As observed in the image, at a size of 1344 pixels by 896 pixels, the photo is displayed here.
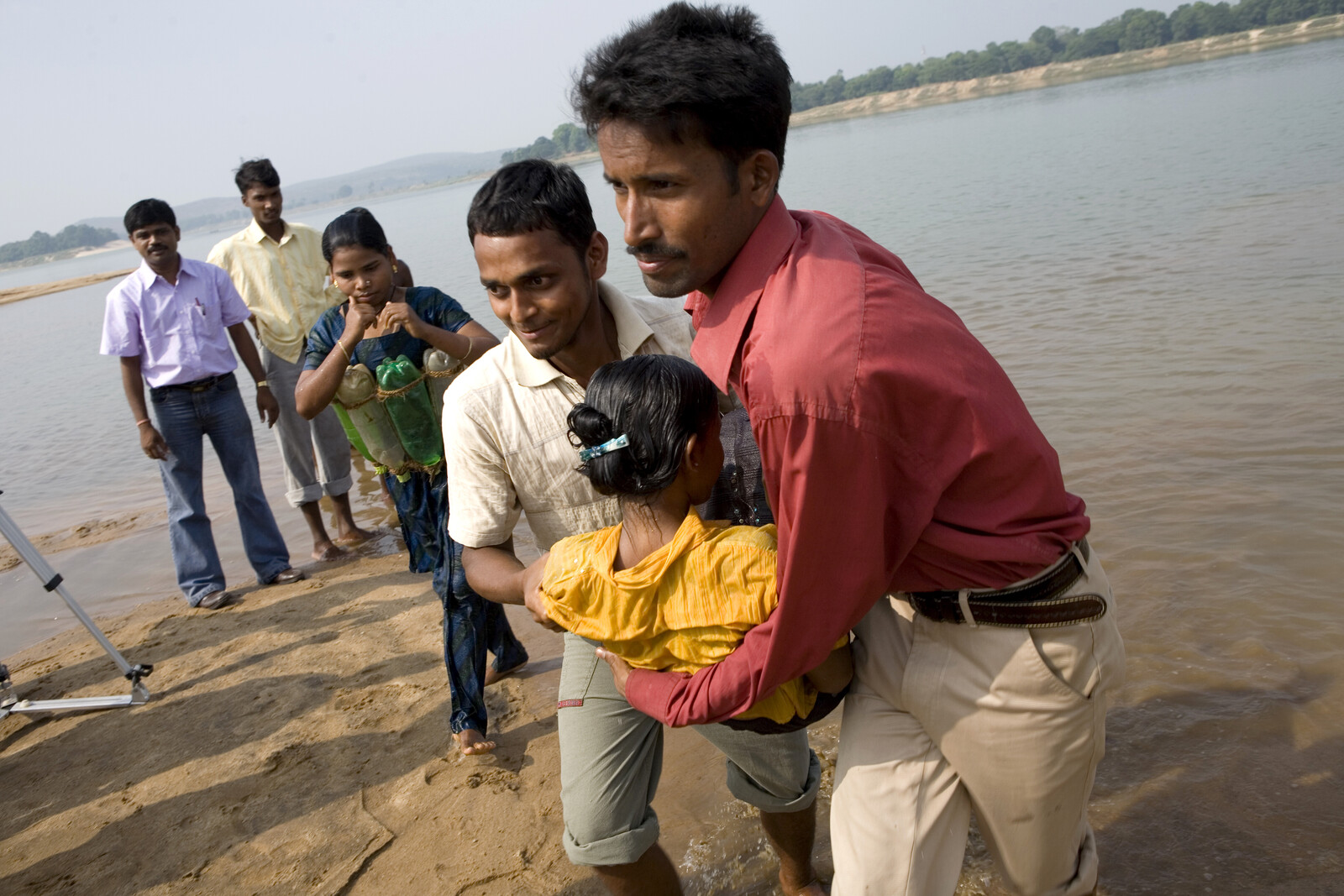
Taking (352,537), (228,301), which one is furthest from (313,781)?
(228,301)

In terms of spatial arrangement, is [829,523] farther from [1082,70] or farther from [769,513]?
[1082,70]

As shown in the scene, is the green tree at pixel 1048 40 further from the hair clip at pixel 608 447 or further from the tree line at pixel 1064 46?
the hair clip at pixel 608 447

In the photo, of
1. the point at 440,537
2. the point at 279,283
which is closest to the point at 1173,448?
the point at 440,537

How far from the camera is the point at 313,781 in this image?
11.8 ft

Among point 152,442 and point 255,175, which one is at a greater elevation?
point 255,175

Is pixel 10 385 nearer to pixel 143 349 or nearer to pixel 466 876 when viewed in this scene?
pixel 143 349

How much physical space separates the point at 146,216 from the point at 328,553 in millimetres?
2286

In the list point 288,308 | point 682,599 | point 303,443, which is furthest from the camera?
point 303,443

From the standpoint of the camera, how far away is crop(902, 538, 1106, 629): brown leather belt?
65.6 inches

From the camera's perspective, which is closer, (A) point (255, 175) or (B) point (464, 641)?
(B) point (464, 641)

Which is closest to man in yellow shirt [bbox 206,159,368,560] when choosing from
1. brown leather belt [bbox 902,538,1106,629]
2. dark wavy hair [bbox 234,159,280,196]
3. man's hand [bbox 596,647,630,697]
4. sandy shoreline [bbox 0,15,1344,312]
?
dark wavy hair [bbox 234,159,280,196]

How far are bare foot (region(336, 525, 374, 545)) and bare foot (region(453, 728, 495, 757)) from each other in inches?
123

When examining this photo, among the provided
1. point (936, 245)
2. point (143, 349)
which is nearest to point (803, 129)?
point (936, 245)

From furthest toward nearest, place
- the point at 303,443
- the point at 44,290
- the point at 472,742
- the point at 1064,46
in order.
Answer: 1. the point at 1064,46
2. the point at 44,290
3. the point at 303,443
4. the point at 472,742
